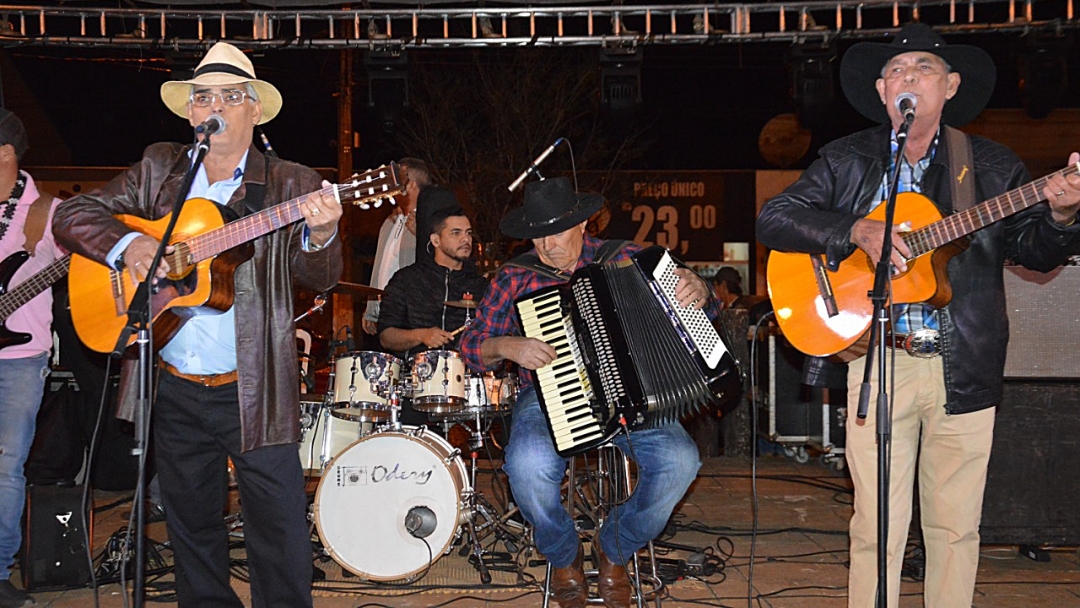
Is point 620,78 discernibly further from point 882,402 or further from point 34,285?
point 882,402

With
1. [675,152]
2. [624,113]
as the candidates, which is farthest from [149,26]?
[675,152]

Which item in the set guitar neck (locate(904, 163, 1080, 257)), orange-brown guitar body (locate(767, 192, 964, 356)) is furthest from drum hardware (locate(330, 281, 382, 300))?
guitar neck (locate(904, 163, 1080, 257))

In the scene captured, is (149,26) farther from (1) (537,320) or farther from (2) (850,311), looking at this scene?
(2) (850,311)

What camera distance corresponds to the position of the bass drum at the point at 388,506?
5168mm

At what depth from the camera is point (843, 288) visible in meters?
3.66

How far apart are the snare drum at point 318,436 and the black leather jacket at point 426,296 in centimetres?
63

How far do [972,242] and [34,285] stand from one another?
419 centimetres

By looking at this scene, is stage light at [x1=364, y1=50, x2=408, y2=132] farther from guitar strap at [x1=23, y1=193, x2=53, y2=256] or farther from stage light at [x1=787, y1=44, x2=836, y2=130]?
stage light at [x1=787, y1=44, x2=836, y2=130]

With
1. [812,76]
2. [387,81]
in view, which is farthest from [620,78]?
[387,81]

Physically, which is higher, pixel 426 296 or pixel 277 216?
pixel 277 216

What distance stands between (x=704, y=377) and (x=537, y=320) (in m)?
0.75

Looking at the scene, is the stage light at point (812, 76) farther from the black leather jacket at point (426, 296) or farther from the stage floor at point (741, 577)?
the stage floor at point (741, 577)

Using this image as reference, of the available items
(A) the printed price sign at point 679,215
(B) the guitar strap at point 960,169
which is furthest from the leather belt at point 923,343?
(A) the printed price sign at point 679,215

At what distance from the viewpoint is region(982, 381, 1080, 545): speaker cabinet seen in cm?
516
